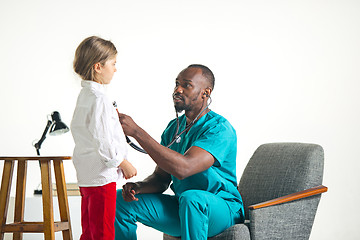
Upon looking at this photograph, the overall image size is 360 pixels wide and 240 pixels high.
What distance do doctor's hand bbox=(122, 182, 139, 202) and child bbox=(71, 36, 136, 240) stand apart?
159mm

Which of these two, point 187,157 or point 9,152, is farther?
point 9,152

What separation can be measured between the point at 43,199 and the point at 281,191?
1166 millimetres

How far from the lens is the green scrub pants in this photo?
5.90ft

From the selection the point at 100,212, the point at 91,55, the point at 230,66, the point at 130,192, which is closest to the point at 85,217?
the point at 100,212

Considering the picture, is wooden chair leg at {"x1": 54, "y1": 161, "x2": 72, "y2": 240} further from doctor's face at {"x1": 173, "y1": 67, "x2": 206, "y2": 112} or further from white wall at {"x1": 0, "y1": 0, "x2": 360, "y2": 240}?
white wall at {"x1": 0, "y1": 0, "x2": 360, "y2": 240}

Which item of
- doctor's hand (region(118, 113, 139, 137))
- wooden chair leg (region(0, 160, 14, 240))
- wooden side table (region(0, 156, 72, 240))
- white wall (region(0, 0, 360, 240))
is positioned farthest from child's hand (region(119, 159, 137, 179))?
white wall (region(0, 0, 360, 240))

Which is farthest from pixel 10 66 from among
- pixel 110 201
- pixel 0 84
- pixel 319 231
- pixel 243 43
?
pixel 319 231

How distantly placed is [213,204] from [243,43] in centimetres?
231

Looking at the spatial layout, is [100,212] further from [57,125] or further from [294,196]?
[57,125]

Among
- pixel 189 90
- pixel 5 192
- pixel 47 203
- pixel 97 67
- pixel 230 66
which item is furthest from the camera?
pixel 230 66

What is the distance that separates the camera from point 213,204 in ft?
6.13

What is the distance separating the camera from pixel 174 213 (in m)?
2.01

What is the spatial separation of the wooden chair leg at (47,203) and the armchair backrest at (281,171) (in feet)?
3.13

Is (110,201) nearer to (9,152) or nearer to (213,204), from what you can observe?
(213,204)
